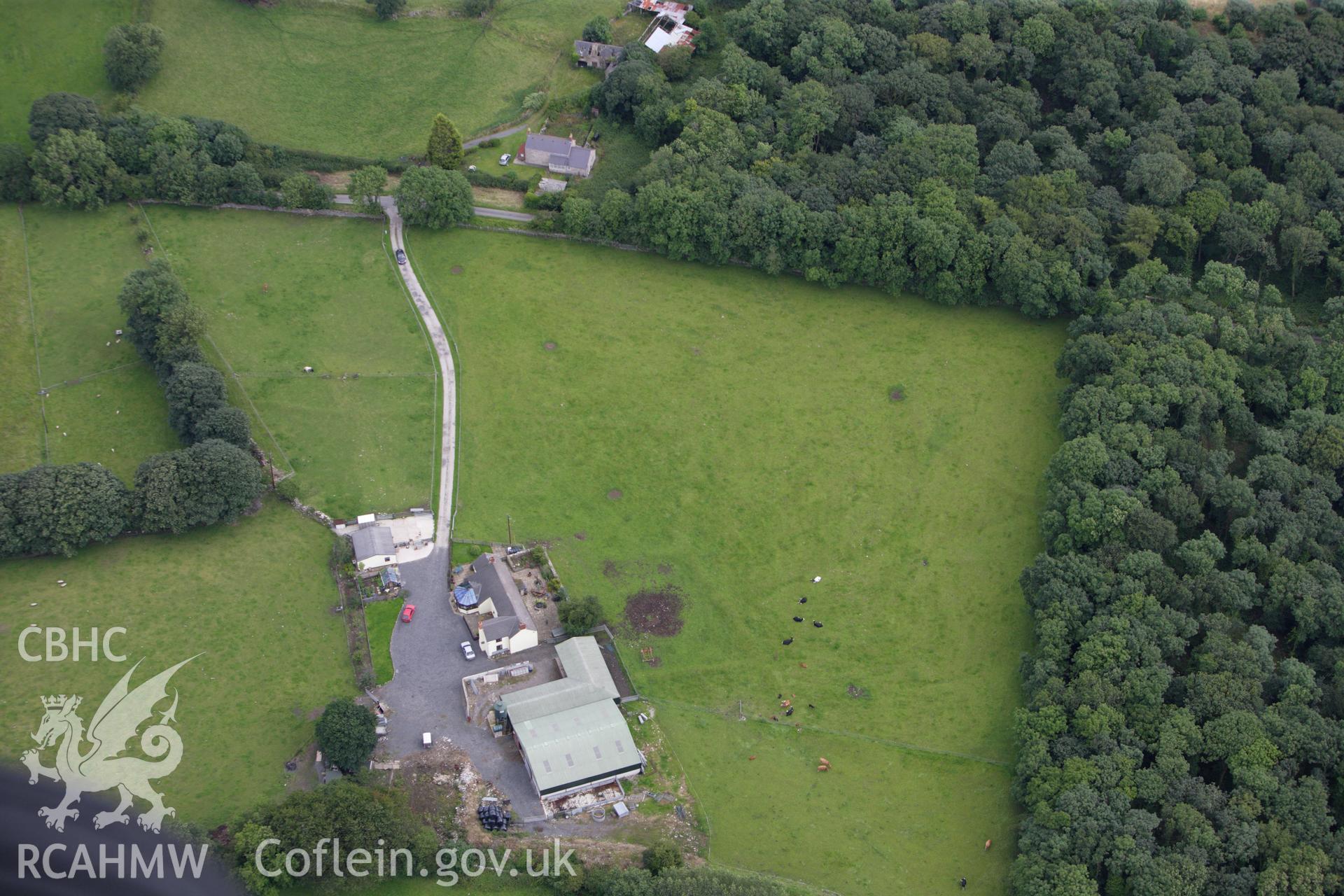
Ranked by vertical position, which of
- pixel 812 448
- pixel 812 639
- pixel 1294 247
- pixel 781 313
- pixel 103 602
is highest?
pixel 1294 247

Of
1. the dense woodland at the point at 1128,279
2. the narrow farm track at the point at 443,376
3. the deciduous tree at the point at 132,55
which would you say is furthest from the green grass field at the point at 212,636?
the deciduous tree at the point at 132,55

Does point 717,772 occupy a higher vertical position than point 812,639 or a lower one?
lower

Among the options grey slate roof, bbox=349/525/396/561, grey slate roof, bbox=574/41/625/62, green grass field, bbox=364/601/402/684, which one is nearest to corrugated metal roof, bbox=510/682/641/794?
green grass field, bbox=364/601/402/684

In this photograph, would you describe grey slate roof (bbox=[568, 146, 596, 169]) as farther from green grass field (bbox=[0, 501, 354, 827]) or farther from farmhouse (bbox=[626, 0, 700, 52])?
green grass field (bbox=[0, 501, 354, 827])

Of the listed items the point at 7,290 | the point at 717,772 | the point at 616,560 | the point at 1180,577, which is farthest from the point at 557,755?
the point at 7,290

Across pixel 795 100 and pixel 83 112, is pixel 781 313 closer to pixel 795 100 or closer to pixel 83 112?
pixel 795 100

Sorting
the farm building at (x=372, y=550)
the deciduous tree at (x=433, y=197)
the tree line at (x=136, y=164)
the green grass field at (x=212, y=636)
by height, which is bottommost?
the green grass field at (x=212, y=636)

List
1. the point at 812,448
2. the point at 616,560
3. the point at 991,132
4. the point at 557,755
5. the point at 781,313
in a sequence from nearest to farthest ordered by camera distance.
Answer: the point at 557,755
the point at 616,560
the point at 812,448
the point at 781,313
the point at 991,132

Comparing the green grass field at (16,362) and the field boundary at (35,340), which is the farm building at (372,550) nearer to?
the field boundary at (35,340)
